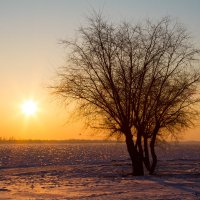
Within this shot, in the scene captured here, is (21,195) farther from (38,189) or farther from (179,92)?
(179,92)

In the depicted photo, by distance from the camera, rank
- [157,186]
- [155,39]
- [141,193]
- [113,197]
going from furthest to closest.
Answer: [155,39] < [157,186] < [141,193] < [113,197]

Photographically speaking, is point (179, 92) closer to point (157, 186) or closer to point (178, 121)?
point (178, 121)

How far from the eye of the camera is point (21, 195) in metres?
19.8

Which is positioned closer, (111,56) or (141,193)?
(141,193)

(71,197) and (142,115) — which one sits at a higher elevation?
(142,115)

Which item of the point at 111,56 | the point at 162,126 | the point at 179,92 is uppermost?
the point at 111,56

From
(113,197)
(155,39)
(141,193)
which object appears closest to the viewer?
(113,197)

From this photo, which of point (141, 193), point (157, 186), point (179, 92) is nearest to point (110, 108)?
point (179, 92)

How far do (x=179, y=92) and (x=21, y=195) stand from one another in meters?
14.3

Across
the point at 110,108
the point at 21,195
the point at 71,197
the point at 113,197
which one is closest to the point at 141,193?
the point at 113,197

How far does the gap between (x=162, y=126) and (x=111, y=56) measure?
6009 millimetres

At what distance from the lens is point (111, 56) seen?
30.2 m

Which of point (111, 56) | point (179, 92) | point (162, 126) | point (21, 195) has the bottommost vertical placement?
point (21, 195)

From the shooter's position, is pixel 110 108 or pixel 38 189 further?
pixel 110 108
